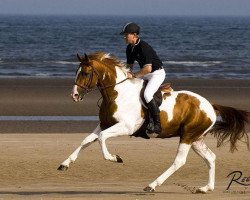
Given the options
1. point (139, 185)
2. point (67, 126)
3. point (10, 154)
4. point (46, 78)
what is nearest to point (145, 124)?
point (139, 185)

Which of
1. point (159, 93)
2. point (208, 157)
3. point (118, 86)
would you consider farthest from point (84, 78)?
point (208, 157)

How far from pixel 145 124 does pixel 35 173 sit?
372 centimetres

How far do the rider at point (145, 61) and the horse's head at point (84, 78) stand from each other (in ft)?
2.02

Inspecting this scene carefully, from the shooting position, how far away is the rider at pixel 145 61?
1416 cm

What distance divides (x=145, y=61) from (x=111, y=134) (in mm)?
1335

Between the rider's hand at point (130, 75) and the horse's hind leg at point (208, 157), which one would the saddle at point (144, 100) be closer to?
the rider's hand at point (130, 75)

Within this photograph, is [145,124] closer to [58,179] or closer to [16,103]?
[58,179]

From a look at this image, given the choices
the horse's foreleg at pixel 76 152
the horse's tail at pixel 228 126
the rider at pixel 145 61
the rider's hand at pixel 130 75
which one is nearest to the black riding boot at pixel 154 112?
the rider at pixel 145 61

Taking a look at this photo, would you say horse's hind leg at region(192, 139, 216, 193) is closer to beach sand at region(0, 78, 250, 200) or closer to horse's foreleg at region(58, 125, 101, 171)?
beach sand at region(0, 78, 250, 200)

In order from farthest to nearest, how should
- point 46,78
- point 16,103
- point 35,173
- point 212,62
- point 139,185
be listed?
1. point 212,62
2. point 46,78
3. point 16,103
4. point 35,173
5. point 139,185

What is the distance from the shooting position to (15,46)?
7269 cm

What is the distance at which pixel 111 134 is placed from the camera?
1384 cm

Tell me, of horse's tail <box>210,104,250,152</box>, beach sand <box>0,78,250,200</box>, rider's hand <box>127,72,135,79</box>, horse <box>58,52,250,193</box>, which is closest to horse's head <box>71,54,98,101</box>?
horse <box>58,52,250,193</box>
